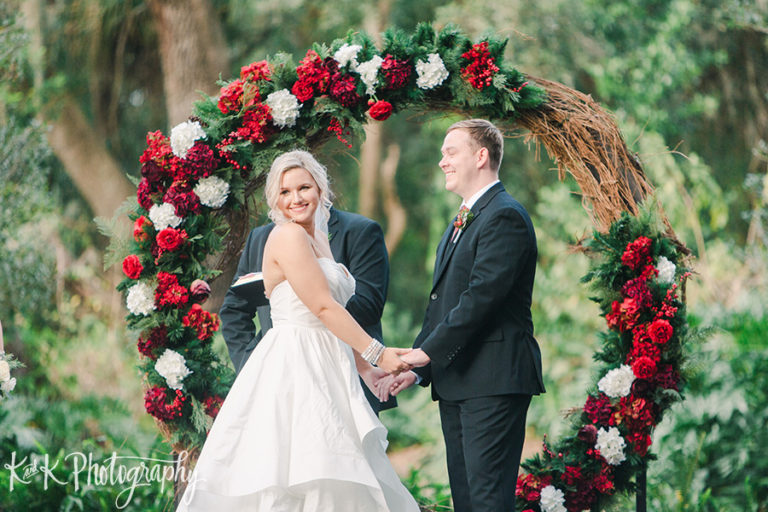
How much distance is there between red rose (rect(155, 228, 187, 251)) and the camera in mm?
4496

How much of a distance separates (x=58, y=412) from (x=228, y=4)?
4.95 metres

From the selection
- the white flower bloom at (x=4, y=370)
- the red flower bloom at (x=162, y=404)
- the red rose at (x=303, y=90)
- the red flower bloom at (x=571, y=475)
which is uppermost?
the red rose at (x=303, y=90)

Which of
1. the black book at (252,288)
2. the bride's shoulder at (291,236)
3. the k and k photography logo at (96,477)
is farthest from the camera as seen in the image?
the k and k photography logo at (96,477)

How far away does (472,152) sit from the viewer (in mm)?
3930

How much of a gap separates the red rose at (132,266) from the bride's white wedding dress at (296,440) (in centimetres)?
117

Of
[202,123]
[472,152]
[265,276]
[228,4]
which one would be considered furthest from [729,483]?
[228,4]

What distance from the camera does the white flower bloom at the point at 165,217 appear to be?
14.9 ft

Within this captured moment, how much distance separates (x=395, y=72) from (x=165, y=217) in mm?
1563

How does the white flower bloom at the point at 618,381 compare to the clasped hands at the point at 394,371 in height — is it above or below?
below

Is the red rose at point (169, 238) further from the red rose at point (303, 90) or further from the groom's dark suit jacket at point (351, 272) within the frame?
the red rose at point (303, 90)

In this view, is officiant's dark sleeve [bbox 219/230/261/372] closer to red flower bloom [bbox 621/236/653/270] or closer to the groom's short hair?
the groom's short hair

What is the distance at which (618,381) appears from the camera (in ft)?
14.7

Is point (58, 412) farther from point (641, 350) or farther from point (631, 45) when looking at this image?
point (631, 45)

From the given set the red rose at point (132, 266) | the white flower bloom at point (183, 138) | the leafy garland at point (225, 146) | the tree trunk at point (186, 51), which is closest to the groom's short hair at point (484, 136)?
the leafy garland at point (225, 146)
